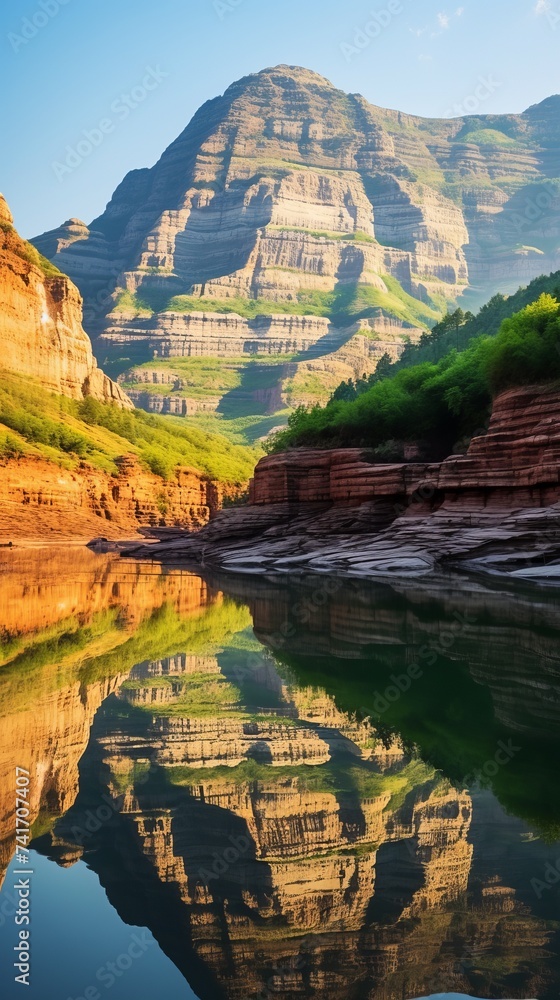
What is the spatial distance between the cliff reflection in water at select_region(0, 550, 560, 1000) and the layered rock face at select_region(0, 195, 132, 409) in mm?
73639

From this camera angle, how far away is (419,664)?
30.9ft

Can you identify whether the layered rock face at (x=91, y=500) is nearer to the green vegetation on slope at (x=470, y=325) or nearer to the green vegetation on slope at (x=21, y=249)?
the green vegetation on slope at (x=21, y=249)

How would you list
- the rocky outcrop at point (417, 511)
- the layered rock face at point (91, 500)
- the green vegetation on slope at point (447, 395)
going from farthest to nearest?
the layered rock face at point (91, 500) → the green vegetation on slope at point (447, 395) → the rocky outcrop at point (417, 511)

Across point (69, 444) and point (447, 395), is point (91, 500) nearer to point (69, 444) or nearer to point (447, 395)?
point (69, 444)

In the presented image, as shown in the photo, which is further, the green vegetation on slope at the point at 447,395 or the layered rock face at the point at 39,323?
the layered rock face at the point at 39,323

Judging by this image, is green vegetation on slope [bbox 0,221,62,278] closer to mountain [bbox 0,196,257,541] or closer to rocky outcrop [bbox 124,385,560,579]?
mountain [bbox 0,196,257,541]

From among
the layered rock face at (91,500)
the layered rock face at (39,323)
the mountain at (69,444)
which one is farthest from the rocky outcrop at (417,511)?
the layered rock face at (39,323)

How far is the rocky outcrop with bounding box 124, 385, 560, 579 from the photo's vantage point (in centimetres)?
2492

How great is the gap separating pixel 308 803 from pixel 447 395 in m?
33.0

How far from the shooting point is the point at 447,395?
119 feet

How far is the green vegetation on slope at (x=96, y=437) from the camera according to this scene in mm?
64688

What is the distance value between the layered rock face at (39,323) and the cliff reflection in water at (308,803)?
73639mm

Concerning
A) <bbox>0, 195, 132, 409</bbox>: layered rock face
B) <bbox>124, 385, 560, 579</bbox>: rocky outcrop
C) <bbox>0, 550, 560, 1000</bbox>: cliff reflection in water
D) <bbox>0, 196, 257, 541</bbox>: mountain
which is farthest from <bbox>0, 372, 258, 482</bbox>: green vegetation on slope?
<bbox>0, 550, 560, 1000</bbox>: cliff reflection in water

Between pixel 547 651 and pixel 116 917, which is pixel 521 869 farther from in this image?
pixel 547 651
